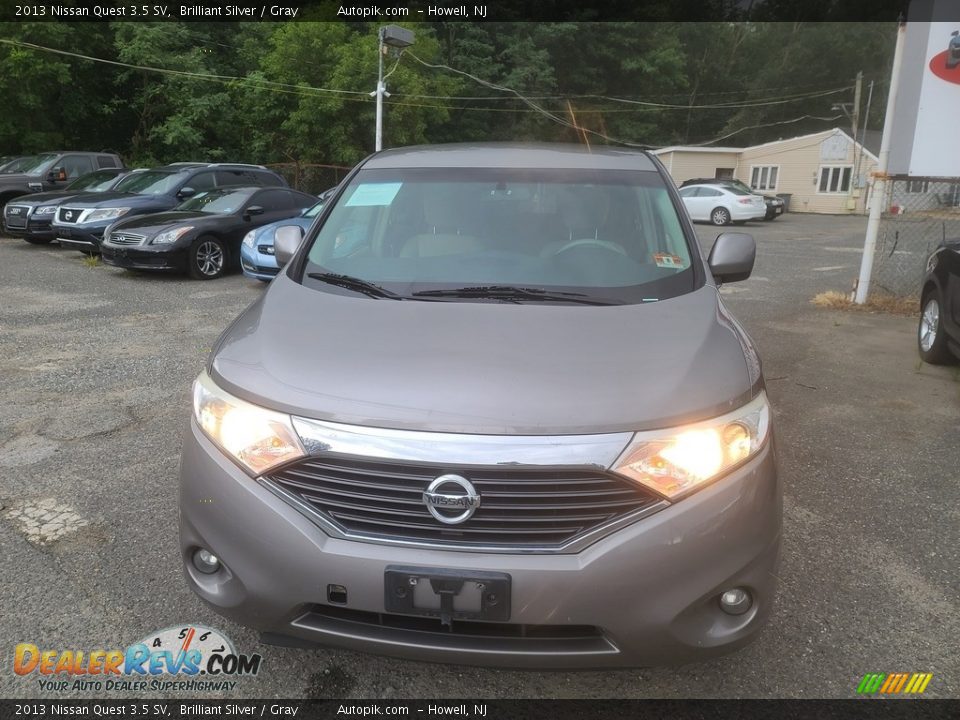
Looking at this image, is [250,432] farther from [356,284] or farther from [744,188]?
[744,188]

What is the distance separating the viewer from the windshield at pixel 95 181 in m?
13.5

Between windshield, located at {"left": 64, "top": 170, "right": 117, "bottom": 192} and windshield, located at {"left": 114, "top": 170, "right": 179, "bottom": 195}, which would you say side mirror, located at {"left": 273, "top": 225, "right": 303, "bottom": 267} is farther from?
windshield, located at {"left": 64, "top": 170, "right": 117, "bottom": 192}

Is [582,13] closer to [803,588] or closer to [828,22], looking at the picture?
[828,22]

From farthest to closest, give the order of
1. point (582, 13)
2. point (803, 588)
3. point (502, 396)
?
point (582, 13) → point (803, 588) → point (502, 396)

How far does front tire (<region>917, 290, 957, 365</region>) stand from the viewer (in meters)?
5.98

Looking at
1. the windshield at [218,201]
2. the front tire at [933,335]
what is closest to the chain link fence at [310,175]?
the windshield at [218,201]

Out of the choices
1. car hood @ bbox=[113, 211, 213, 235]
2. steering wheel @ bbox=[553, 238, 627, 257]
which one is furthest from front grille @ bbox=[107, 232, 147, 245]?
steering wheel @ bbox=[553, 238, 627, 257]

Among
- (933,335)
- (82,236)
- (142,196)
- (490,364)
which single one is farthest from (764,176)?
(490,364)

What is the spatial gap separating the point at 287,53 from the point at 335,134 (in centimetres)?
436

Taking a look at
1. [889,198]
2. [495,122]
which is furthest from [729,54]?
[889,198]

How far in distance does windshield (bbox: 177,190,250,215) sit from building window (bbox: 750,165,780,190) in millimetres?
36444

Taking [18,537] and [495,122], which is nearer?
[18,537]

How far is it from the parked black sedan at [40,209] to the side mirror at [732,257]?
41.1 ft

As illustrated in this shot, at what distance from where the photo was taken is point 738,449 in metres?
2.04
